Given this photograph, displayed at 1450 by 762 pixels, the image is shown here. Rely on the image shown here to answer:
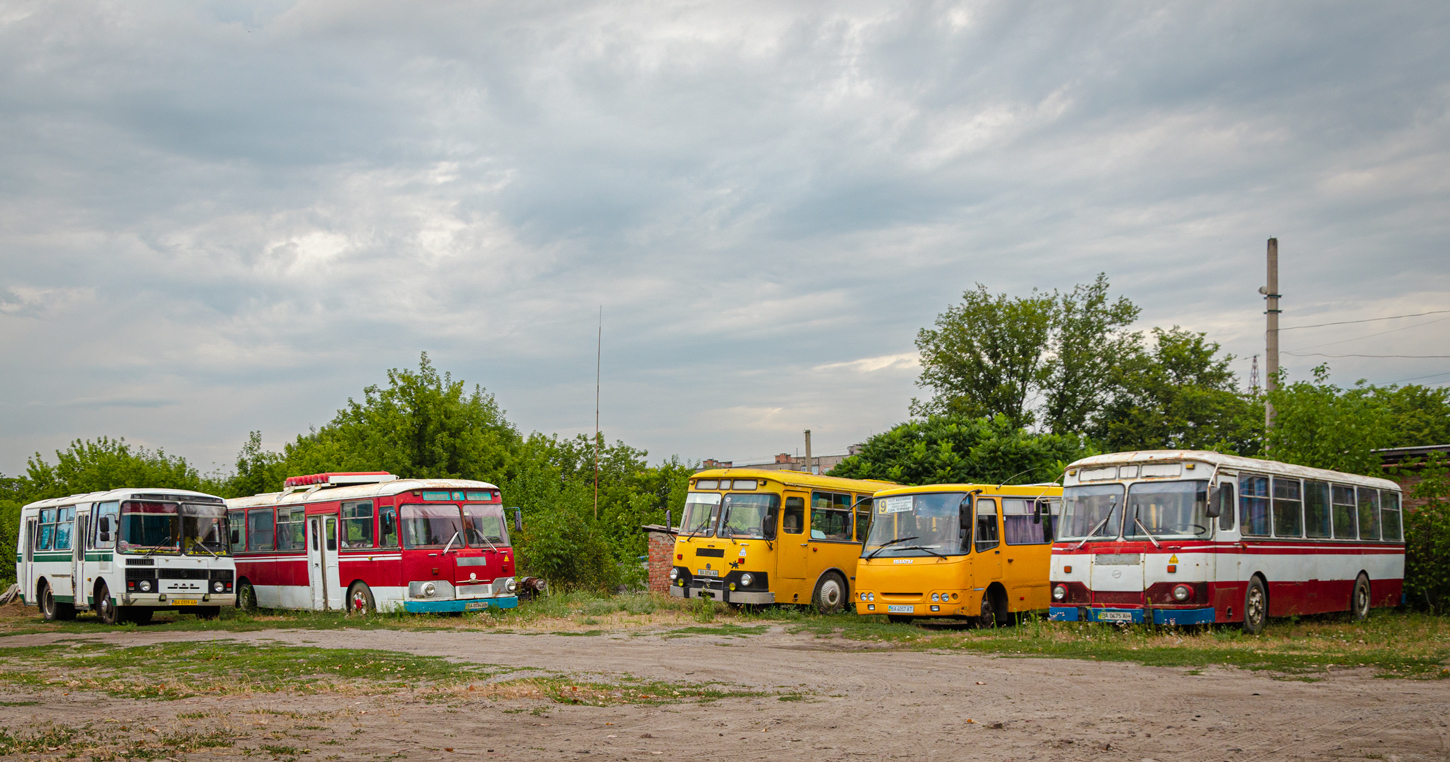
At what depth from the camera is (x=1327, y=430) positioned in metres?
23.6

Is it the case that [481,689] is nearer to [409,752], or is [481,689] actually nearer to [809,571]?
[409,752]

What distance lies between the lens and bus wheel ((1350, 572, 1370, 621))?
20.0 m

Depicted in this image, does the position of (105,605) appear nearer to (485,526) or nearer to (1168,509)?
(485,526)

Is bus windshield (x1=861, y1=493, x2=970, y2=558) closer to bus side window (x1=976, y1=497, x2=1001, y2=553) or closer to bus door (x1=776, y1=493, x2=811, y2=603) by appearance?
bus side window (x1=976, y1=497, x2=1001, y2=553)

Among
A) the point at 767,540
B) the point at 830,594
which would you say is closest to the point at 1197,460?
the point at 767,540

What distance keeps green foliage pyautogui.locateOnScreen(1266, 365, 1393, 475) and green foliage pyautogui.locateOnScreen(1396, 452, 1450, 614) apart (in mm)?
1075

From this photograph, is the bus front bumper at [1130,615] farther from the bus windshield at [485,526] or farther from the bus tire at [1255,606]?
the bus windshield at [485,526]

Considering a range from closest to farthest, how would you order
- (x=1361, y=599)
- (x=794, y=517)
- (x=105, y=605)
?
1. (x=1361, y=599)
2. (x=794, y=517)
3. (x=105, y=605)

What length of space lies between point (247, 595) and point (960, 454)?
18.4 meters

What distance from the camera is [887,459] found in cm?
3014

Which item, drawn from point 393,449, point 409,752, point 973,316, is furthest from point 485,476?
point 409,752

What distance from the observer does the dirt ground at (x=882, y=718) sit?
24.5 ft

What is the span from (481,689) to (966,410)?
4701cm

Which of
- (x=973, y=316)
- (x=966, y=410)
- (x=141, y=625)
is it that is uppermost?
(x=973, y=316)
